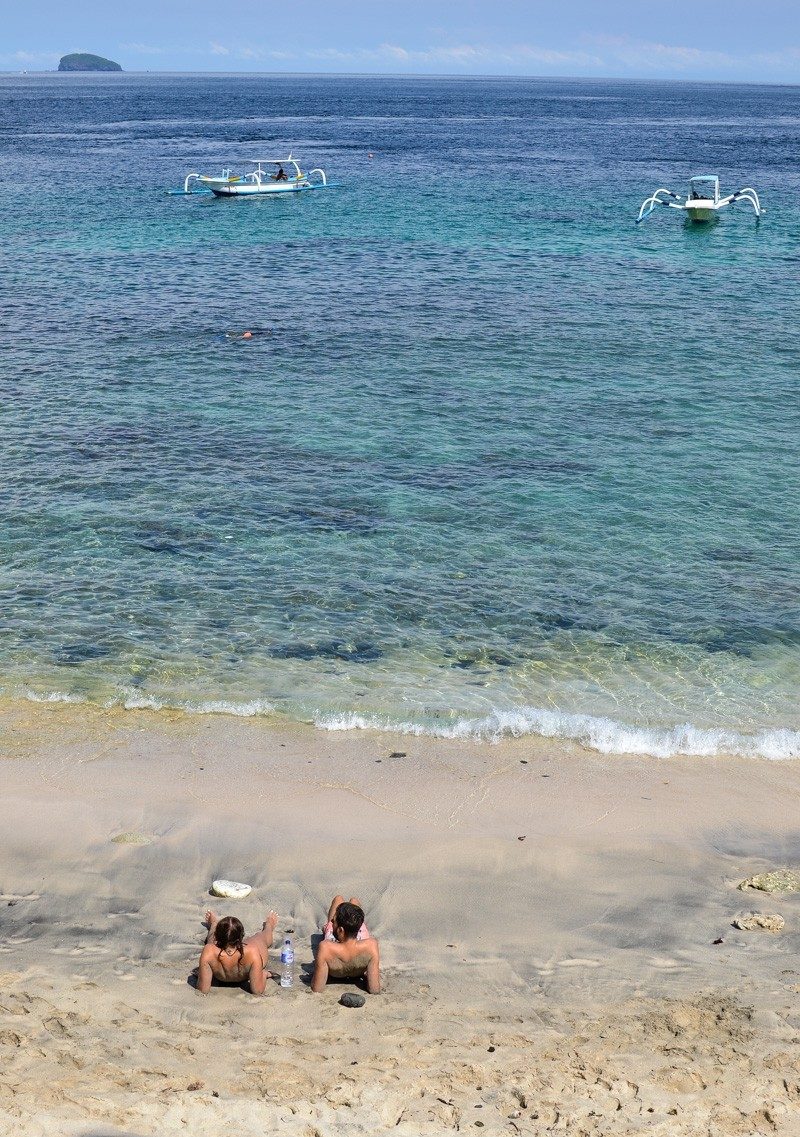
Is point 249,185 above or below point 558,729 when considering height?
above

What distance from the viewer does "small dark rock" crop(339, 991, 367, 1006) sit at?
27.9 ft

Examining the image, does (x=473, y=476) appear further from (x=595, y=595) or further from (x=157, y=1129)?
(x=157, y=1129)

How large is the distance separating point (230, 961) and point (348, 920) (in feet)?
3.33

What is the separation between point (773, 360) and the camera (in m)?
29.2

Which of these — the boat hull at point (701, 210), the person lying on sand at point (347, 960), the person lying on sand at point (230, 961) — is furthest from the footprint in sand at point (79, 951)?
the boat hull at point (701, 210)

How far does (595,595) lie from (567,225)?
3689 centimetres

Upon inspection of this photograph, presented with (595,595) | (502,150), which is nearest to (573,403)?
(595,595)

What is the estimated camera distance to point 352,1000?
8.52 metres

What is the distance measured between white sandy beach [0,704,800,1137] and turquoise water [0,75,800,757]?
117cm

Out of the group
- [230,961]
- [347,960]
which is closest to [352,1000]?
[347,960]

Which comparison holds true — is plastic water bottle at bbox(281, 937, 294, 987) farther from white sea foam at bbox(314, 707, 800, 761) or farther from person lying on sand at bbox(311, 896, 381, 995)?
white sea foam at bbox(314, 707, 800, 761)

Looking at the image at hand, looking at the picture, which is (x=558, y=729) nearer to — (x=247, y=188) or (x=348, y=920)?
(x=348, y=920)

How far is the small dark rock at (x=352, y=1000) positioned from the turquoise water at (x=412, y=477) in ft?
16.7

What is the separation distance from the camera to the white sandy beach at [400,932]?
7.39 metres
